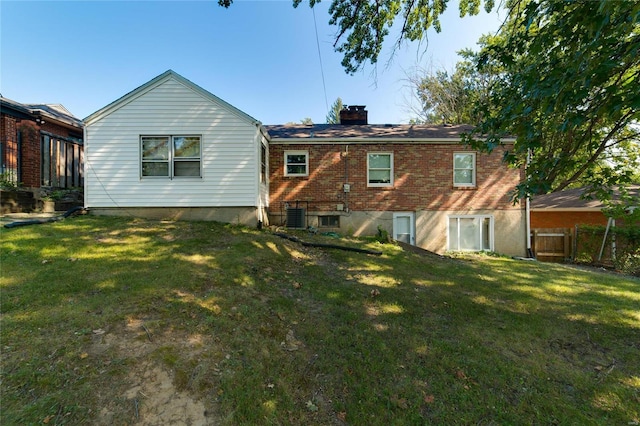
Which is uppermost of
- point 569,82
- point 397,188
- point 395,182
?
point 569,82

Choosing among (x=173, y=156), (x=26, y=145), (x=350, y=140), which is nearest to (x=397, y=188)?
(x=350, y=140)

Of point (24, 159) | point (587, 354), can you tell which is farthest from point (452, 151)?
point (24, 159)

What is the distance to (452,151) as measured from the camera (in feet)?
39.1

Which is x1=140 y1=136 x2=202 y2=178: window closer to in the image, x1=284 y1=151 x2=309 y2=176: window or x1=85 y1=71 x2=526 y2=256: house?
x1=85 y1=71 x2=526 y2=256: house

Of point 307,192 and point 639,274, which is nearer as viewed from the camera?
point 639,274

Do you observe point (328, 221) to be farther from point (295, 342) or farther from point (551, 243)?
point (551, 243)

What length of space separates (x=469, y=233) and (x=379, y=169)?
4666mm

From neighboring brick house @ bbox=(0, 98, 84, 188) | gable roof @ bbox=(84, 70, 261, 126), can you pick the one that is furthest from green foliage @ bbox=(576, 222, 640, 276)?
neighboring brick house @ bbox=(0, 98, 84, 188)

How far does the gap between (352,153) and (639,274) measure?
10.8 meters

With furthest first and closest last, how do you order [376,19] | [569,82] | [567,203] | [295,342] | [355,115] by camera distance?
[567,203], [355,115], [376,19], [295,342], [569,82]

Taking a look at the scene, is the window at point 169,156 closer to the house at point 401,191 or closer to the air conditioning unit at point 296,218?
the house at point 401,191

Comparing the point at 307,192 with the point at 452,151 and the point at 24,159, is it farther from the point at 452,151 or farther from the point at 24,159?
the point at 24,159

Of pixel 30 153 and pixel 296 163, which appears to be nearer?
pixel 30 153

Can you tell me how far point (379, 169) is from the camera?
12.0 meters
